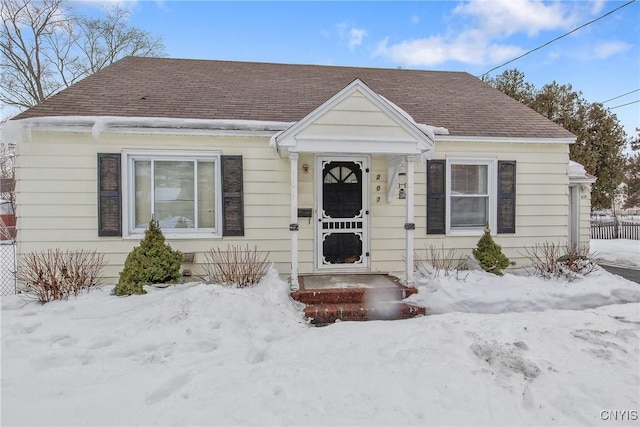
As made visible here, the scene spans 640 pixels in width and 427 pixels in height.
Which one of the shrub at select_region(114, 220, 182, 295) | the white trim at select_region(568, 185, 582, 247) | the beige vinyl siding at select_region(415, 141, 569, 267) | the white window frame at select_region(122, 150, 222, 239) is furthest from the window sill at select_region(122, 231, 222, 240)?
the white trim at select_region(568, 185, 582, 247)

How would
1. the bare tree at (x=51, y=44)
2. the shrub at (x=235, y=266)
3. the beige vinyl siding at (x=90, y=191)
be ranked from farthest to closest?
the bare tree at (x=51, y=44), the beige vinyl siding at (x=90, y=191), the shrub at (x=235, y=266)

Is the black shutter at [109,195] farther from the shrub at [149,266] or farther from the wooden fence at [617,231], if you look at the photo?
the wooden fence at [617,231]

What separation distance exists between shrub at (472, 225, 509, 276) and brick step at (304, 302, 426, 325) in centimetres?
191

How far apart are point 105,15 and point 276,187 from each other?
17.9 metres

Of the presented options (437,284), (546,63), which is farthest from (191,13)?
(546,63)

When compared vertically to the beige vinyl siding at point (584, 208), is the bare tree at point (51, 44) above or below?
above

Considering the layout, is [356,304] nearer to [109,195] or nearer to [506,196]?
[506,196]

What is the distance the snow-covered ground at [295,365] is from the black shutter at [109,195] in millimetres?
1290

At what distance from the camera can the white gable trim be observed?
4.88m

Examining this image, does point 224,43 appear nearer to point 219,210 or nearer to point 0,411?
point 219,210

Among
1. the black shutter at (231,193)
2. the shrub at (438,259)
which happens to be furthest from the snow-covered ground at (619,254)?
the black shutter at (231,193)

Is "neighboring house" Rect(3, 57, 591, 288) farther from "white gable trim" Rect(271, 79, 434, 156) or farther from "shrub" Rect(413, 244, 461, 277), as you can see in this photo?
"shrub" Rect(413, 244, 461, 277)

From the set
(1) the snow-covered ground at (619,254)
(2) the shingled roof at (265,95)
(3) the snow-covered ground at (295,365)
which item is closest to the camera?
(3) the snow-covered ground at (295,365)

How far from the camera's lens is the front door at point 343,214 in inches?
241
